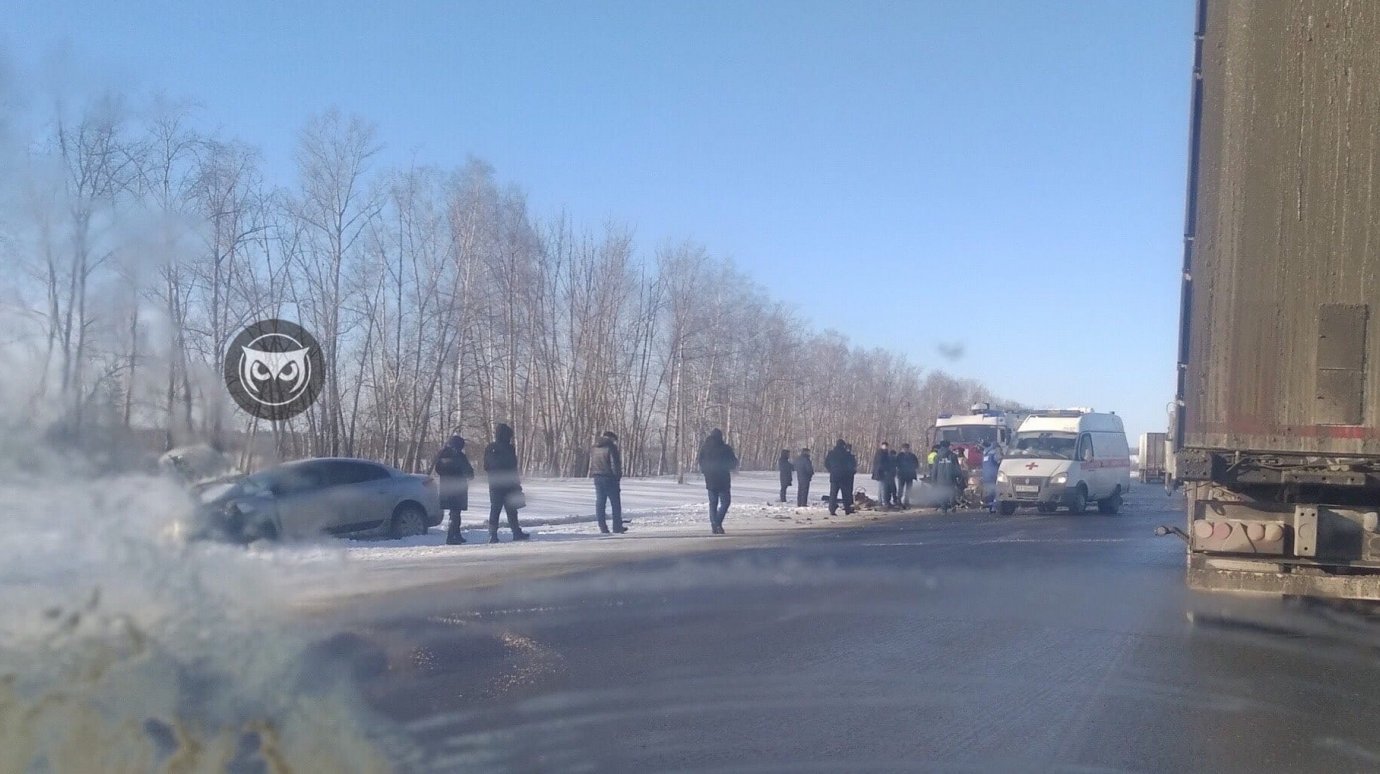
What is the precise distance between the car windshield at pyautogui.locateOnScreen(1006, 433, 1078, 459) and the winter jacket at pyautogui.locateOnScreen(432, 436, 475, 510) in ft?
44.9

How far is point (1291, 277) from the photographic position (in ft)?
27.0

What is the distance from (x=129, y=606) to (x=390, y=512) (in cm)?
1211

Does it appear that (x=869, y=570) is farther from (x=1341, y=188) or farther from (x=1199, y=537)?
(x=1341, y=188)

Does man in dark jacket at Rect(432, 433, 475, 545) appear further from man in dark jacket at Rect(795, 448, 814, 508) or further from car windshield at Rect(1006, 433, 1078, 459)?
car windshield at Rect(1006, 433, 1078, 459)

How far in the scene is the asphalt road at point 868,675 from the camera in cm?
589

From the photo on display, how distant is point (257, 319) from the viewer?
1681 centimetres

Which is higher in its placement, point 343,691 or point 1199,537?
point 1199,537

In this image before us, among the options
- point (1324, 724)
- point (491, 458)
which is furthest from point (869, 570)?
point (1324, 724)

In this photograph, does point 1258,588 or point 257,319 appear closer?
point 1258,588

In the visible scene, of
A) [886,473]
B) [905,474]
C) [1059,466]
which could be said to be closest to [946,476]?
[905,474]

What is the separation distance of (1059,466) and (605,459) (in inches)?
464

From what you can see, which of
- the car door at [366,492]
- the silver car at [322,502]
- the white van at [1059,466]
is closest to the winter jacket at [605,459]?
the silver car at [322,502]

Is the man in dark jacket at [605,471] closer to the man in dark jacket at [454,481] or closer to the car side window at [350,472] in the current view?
the man in dark jacket at [454,481]

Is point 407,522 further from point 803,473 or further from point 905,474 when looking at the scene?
point 905,474
